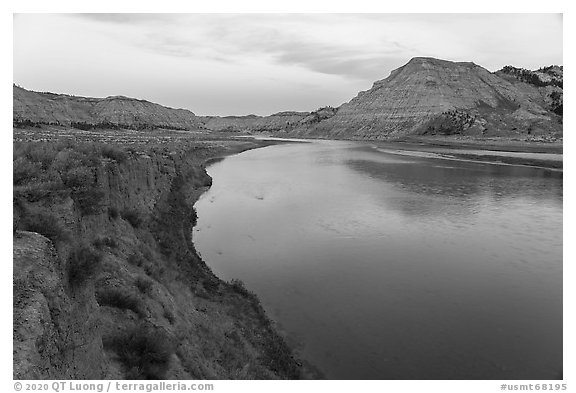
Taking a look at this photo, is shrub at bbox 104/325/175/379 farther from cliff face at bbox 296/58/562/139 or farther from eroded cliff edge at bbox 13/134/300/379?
cliff face at bbox 296/58/562/139

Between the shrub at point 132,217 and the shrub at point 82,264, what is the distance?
15.1 feet

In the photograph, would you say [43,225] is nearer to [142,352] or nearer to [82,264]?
[82,264]

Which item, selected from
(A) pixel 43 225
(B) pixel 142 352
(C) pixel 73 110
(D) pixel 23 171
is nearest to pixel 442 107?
(D) pixel 23 171

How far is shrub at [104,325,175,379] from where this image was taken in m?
7.16

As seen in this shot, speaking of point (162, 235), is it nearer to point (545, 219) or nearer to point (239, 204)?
point (239, 204)

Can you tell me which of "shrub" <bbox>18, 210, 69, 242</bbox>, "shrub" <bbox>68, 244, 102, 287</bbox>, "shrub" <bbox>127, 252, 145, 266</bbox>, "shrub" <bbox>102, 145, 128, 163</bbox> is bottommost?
"shrub" <bbox>127, 252, 145, 266</bbox>

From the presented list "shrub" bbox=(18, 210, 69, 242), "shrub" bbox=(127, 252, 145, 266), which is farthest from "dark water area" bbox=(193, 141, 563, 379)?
"shrub" bbox=(18, 210, 69, 242)

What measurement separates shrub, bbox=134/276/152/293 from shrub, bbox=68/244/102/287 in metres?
1.06

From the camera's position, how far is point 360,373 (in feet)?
33.4

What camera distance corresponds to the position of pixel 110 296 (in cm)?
866

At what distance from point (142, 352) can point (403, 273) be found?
11771 millimetres

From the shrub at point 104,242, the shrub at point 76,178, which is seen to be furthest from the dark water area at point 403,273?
the shrub at point 76,178

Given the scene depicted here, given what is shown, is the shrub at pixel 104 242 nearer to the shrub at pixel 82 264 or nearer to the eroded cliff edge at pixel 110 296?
the eroded cliff edge at pixel 110 296

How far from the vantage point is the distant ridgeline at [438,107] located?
109438 mm
